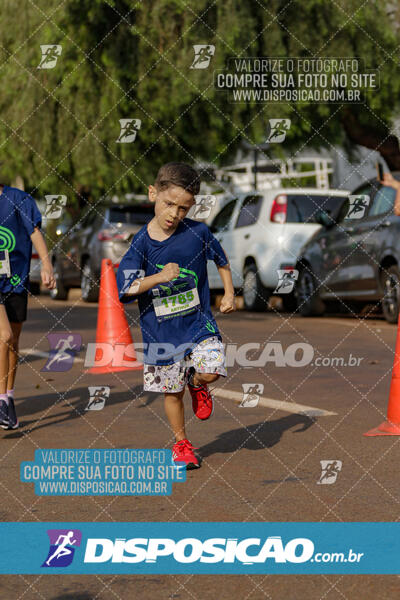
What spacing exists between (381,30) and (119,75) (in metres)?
4.80

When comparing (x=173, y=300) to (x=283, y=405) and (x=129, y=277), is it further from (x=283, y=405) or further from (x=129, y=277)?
(x=283, y=405)

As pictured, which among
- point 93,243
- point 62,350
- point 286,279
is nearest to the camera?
point 62,350

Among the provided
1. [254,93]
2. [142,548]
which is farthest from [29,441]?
[254,93]

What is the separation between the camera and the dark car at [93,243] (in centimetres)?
1892

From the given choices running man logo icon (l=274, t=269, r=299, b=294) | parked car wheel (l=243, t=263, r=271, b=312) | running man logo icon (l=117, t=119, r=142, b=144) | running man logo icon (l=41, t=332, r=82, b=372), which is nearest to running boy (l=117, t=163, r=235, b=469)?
running man logo icon (l=41, t=332, r=82, b=372)

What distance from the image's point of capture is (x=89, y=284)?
20.3 m

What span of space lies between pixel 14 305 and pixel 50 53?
42.0 feet

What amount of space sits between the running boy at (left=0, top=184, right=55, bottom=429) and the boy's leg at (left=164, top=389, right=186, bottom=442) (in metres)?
1.52

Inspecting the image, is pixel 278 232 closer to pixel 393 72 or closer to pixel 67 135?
pixel 393 72

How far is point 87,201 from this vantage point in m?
27.2

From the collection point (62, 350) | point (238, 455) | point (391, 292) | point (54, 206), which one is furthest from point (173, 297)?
point (391, 292)

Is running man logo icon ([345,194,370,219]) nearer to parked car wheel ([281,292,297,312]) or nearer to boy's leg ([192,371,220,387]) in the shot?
parked car wheel ([281,292,297,312])

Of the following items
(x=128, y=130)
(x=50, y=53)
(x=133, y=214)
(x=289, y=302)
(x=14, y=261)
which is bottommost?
(x=289, y=302)

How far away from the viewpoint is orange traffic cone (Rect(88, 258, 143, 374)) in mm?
9898
